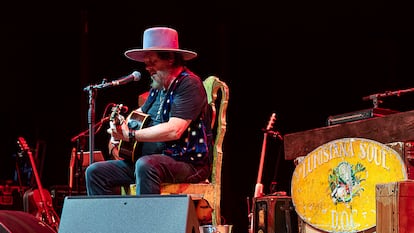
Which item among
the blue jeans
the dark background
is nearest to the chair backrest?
the blue jeans

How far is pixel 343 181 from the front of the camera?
3.34 m

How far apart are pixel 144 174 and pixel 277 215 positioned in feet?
4.26

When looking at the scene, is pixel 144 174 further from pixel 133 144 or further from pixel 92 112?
pixel 92 112

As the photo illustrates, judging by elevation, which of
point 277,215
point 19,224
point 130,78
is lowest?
point 277,215

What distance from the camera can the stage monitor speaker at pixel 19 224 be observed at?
2.72 m

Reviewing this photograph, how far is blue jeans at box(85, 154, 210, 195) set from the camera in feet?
11.2

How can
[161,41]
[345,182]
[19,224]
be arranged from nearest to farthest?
[19,224] < [345,182] < [161,41]

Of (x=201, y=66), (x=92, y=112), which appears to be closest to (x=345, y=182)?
(x=92, y=112)

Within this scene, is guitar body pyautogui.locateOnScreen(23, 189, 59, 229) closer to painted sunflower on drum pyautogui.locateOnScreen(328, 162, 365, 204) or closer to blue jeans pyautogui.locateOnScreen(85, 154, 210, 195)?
blue jeans pyautogui.locateOnScreen(85, 154, 210, 195)

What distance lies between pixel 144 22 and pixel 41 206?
2.60 metres

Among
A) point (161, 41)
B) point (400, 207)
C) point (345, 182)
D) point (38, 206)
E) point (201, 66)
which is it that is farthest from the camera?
point (201, 66)

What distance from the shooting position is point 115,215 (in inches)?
100

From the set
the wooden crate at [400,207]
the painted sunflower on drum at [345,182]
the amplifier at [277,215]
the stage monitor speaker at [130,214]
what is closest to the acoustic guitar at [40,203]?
the amplifier at [277,215]

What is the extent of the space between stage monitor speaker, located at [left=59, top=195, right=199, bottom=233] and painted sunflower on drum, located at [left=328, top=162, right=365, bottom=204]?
1.04 metres
